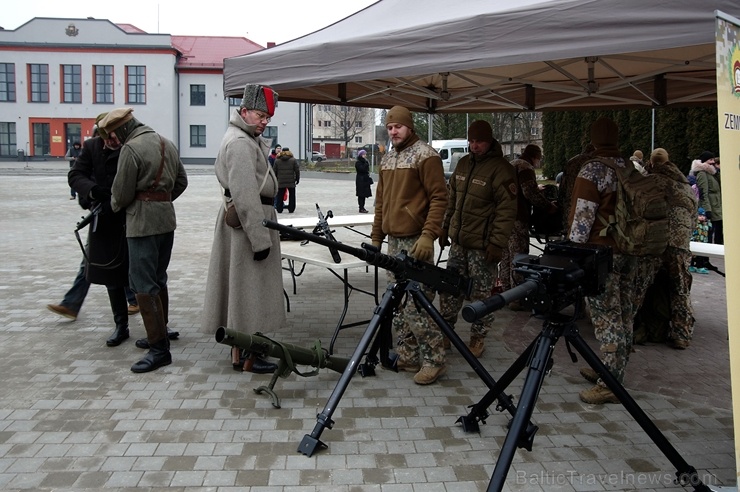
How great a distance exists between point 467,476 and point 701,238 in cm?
826

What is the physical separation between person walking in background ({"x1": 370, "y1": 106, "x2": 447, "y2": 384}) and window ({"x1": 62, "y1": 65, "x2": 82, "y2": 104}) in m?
52.7

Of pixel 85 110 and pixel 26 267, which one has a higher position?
pixel 85 110

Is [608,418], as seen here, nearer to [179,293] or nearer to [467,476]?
[467,476]

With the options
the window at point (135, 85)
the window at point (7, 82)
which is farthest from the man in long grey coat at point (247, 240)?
the window at point (7, 82)

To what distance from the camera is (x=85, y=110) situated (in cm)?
5081

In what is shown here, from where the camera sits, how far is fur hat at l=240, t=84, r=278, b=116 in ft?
14.8

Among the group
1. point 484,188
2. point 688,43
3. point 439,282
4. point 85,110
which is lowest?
point 439,282

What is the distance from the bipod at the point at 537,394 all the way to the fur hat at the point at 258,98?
2500 mm

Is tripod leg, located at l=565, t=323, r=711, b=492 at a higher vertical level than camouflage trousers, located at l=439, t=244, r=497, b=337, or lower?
lower

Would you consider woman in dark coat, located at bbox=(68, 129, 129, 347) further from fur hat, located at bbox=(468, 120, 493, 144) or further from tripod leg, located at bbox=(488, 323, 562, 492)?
tripod leg, located at bbox=(488, 323, 562, 492)

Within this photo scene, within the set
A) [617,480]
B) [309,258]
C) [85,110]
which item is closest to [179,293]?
[309,258]

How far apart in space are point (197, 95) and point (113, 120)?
50.4 metres

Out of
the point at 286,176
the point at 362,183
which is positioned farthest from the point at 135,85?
the point at 286,176

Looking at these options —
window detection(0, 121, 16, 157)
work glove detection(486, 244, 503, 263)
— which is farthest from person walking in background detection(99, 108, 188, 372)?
window detection(0, 121, 16, 157)
